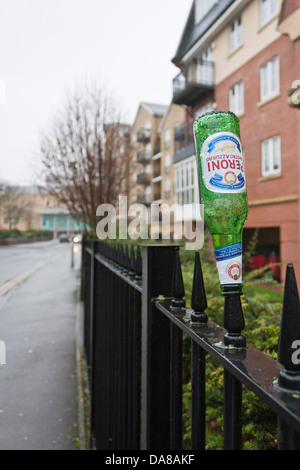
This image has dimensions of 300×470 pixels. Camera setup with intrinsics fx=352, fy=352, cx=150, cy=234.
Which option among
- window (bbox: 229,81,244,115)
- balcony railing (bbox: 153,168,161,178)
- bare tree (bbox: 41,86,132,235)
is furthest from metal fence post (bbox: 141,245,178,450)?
balcony railing (bbox: 153,168,161,178)

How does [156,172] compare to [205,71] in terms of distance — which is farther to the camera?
[156,172]

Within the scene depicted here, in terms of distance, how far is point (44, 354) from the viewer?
5.25 m

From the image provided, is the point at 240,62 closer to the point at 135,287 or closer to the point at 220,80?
the point at 220,80

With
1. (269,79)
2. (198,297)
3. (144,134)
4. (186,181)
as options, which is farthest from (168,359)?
(144,134)

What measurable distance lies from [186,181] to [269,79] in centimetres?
855

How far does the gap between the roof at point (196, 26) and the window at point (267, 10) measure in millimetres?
1326

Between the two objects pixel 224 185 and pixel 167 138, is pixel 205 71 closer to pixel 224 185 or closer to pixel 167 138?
pixel 167 138

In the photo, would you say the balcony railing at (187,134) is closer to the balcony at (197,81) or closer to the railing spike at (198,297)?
the balcony at (197,81)

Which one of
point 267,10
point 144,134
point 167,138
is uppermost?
point 144,134

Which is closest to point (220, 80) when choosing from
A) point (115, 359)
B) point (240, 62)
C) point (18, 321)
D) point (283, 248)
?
point (240, 62)

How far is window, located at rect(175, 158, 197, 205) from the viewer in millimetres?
19719

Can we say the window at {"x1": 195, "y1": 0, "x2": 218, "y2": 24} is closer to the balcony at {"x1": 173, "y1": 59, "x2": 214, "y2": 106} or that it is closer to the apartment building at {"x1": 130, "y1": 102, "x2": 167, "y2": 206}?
the balcony at {"x1": 173, "y1": 59, "x2": 214, "y2": 106}

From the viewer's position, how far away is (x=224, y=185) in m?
0.77

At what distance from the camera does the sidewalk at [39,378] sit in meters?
3.19
